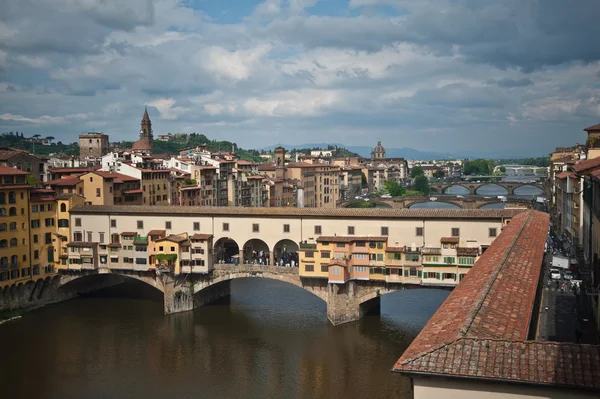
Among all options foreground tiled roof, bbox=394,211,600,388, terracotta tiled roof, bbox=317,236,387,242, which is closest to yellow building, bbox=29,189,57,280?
terracotta tiled roof, bbox=317,236,387,242

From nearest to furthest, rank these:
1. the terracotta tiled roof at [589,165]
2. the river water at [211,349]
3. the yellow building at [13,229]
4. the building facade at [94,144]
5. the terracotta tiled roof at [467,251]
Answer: the terracotta tiled roof at [589,165] < the river water at [211,349] < the terracotta tiled roof at [467,251] < the yellow building at [13,229] < the building facade at [94,144]

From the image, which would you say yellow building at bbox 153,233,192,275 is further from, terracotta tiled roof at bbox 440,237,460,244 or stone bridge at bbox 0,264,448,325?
terracotta tiled roof at bbox 440,237,460,244

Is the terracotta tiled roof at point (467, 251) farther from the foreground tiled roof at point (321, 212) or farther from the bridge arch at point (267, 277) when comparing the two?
the bridge arch at point (267, 277)

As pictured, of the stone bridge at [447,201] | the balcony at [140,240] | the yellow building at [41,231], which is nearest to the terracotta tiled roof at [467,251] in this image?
the balcony at [140,240]

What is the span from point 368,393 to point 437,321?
46.2 ft

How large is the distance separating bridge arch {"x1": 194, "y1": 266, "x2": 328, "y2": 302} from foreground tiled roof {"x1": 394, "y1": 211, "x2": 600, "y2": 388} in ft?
68.2

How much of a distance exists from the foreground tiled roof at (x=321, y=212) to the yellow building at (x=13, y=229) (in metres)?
3.22

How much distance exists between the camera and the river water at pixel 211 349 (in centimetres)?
2516

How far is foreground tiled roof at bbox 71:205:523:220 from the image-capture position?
1275 inches

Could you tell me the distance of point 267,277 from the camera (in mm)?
34594

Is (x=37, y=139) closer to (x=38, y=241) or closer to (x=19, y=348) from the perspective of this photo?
(x=38, y=241)

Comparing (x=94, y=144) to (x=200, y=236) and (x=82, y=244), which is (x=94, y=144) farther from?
(x=200, y=236)

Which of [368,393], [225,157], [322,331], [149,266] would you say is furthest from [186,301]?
[225,157]

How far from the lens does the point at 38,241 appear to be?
38.3m
